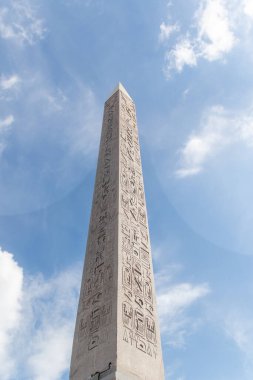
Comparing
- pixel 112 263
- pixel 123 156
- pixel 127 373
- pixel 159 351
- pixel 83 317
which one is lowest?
pixel 127 373

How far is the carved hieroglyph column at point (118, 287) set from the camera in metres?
5.49

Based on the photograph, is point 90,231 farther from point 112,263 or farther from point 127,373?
point 127,373

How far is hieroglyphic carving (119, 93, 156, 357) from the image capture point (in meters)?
5.90

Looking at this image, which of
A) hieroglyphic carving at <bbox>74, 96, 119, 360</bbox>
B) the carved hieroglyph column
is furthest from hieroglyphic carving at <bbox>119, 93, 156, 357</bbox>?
hieroglyphic carving at <bbox>74, 96, 119, 360</bbox>

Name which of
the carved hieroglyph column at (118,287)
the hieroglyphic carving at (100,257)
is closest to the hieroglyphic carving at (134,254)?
the carved hieroglyph column at (118,287)

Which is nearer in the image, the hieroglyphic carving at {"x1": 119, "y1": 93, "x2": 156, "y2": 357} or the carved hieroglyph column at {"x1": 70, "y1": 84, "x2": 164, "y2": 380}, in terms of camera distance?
the carved hieroglyph column at {"x1": 70, "y1": 84, "x2": 164, "y2": 380}

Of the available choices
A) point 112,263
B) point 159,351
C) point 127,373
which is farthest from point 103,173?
point 127,373

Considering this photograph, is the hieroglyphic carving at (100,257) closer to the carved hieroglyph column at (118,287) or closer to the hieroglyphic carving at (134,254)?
the carved hieroglyph column at (118,287)

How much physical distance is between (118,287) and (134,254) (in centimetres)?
95

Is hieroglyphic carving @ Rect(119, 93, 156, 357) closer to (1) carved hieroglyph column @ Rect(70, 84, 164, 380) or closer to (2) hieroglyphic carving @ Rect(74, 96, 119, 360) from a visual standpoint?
(1) carved hieroglyph column @ Rect(70, 84, 164, 380)

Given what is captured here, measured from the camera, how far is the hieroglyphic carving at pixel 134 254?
19.4 feet

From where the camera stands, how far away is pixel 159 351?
600 centimetres

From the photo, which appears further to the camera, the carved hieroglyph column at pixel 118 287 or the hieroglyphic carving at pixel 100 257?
the hieroglyphic carving at pixel 100 257

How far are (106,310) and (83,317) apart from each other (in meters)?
0.51
